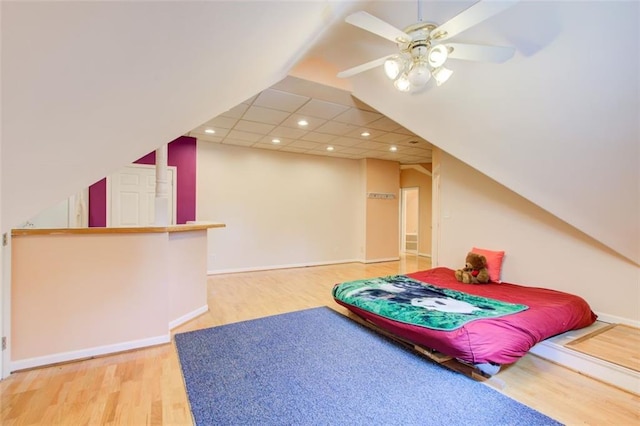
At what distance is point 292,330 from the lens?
294cm

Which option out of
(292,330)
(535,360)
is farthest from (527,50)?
(292,330)

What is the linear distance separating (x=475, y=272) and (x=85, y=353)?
4.26m

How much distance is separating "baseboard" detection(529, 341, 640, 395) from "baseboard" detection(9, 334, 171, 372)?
3396mm

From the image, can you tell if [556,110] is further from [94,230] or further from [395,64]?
[94,230]

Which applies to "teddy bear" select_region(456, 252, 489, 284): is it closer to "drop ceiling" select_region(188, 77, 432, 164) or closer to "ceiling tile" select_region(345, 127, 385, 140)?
"drop ceiling" select_region(188, 77, 432, 164)

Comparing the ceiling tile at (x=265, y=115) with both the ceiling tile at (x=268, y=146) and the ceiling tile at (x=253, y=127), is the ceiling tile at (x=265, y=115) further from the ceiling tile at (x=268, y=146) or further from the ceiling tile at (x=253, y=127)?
the ceiling tile at (x=268, y=146)

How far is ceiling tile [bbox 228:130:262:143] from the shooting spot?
4.83m

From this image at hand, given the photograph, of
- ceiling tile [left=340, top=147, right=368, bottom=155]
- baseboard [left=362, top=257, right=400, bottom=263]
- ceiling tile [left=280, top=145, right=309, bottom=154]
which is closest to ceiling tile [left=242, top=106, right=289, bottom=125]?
ceiling tile [left=280, top=145, right=309, bottom=154]

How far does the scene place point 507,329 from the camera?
214 centimetres

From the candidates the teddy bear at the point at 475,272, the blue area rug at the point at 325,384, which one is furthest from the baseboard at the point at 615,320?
the blue area rug at the point at 325,384

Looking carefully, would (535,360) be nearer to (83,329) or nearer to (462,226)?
(462,226)

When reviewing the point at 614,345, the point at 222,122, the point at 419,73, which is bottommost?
the point at 614,345

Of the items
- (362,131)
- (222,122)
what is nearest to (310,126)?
(362,131)

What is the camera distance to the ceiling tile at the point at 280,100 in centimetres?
328
